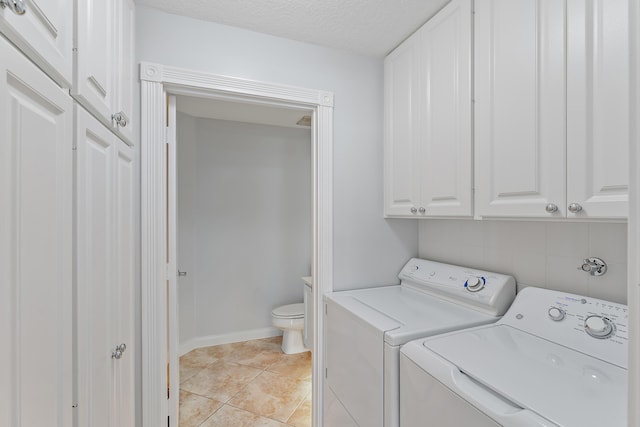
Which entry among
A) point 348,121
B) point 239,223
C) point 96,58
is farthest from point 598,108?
point 239,223

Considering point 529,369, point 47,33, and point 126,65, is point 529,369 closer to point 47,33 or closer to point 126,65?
point 47,33

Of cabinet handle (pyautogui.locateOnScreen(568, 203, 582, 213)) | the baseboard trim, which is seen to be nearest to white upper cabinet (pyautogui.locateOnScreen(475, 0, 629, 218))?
cabinet handle (pyautogui.locateOnScreen(568, 203, 582, 213))

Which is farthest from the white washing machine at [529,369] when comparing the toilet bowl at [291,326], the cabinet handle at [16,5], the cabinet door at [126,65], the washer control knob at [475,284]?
the toilet bowl at [291,326]

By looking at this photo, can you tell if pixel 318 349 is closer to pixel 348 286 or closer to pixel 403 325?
pixel 348 286

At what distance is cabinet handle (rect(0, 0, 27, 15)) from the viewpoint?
0.46m

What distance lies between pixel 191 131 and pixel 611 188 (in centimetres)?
316

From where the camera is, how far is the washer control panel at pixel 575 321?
994 millimetres

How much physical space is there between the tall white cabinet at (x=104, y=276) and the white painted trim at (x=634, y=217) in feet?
3.58

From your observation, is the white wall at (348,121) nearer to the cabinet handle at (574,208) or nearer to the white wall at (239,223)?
the cabinet handle at (574,208)

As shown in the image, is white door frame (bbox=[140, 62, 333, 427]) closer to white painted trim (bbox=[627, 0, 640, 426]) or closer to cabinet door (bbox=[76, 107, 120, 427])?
cabinet door (bbox=[76, 107, 120, 427])

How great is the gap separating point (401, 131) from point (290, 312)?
6.96 feet

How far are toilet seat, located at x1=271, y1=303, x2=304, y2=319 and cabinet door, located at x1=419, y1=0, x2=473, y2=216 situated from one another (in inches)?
75.8

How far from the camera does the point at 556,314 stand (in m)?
1.17

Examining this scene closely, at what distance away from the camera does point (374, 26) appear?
1641 millimetres
